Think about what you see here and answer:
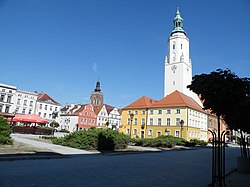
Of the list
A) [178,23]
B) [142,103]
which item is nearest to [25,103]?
[142,103]

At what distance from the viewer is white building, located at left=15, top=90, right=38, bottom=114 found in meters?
69.2

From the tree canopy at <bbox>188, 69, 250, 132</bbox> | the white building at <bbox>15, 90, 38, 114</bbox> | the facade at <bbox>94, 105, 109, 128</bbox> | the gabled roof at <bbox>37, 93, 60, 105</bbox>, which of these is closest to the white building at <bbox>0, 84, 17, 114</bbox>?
the white building at <bbox>15, 90, 38, 114</bbox>

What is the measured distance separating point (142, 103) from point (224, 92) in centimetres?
4899

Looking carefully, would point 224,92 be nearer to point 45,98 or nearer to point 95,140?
point 95,140

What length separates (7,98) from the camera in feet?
213

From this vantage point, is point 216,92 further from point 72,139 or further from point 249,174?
point 72,139

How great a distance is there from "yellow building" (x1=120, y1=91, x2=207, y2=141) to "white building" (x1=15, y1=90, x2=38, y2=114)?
3354cm

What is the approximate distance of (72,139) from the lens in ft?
62.5

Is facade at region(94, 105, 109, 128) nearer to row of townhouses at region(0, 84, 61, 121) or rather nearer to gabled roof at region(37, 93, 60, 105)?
row of townhouses at region(0, 84, 61, 121)

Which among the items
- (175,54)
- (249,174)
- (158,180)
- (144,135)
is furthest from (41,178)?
(175,54)

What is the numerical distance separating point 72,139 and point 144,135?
35.5 m

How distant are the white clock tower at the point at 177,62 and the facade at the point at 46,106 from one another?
39.4 metres

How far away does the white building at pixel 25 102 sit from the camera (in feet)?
227

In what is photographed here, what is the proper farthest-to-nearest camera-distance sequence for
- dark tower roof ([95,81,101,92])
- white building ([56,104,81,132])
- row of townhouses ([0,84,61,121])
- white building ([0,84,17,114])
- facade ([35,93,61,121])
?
dark tower roof ([95,81,101,92]) → white building ([56,104,81,132]) → facade ([35,93,61,121]) → row of townhouses ([0,84,61,121]) → white building ([0,84,17,114])
